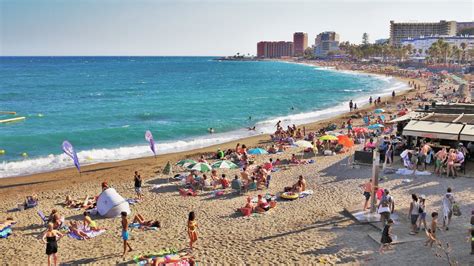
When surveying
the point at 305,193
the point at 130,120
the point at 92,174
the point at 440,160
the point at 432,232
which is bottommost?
the point at 92,174

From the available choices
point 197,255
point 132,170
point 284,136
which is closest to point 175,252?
point 197,255

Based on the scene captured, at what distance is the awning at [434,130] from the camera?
50.6 ft

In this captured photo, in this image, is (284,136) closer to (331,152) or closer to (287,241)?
(331,152)

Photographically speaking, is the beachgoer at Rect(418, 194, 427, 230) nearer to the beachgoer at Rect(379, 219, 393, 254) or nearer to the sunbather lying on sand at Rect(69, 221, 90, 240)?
the beachgoer at Rect(379, 219, 393, 254)

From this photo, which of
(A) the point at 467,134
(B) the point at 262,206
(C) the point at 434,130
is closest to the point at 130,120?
(B) the point at 262,206

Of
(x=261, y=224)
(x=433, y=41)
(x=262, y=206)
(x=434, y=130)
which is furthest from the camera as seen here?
(x=433, y=41)

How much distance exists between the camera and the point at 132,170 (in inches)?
821

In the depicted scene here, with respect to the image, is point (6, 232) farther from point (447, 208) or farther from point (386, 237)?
point (447, 208)

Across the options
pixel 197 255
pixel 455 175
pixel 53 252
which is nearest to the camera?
pixel 53 252

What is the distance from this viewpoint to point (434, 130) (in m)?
15.9

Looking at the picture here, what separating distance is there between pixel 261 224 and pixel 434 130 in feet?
26.5

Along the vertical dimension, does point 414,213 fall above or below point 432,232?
above

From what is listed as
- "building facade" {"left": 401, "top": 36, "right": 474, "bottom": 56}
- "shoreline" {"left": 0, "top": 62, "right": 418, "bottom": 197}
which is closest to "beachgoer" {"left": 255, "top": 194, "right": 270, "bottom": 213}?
"shoreline" {"left": 0, "top": 62, "right": 418, "bottom": 197}

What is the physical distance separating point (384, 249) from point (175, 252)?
193 inches
